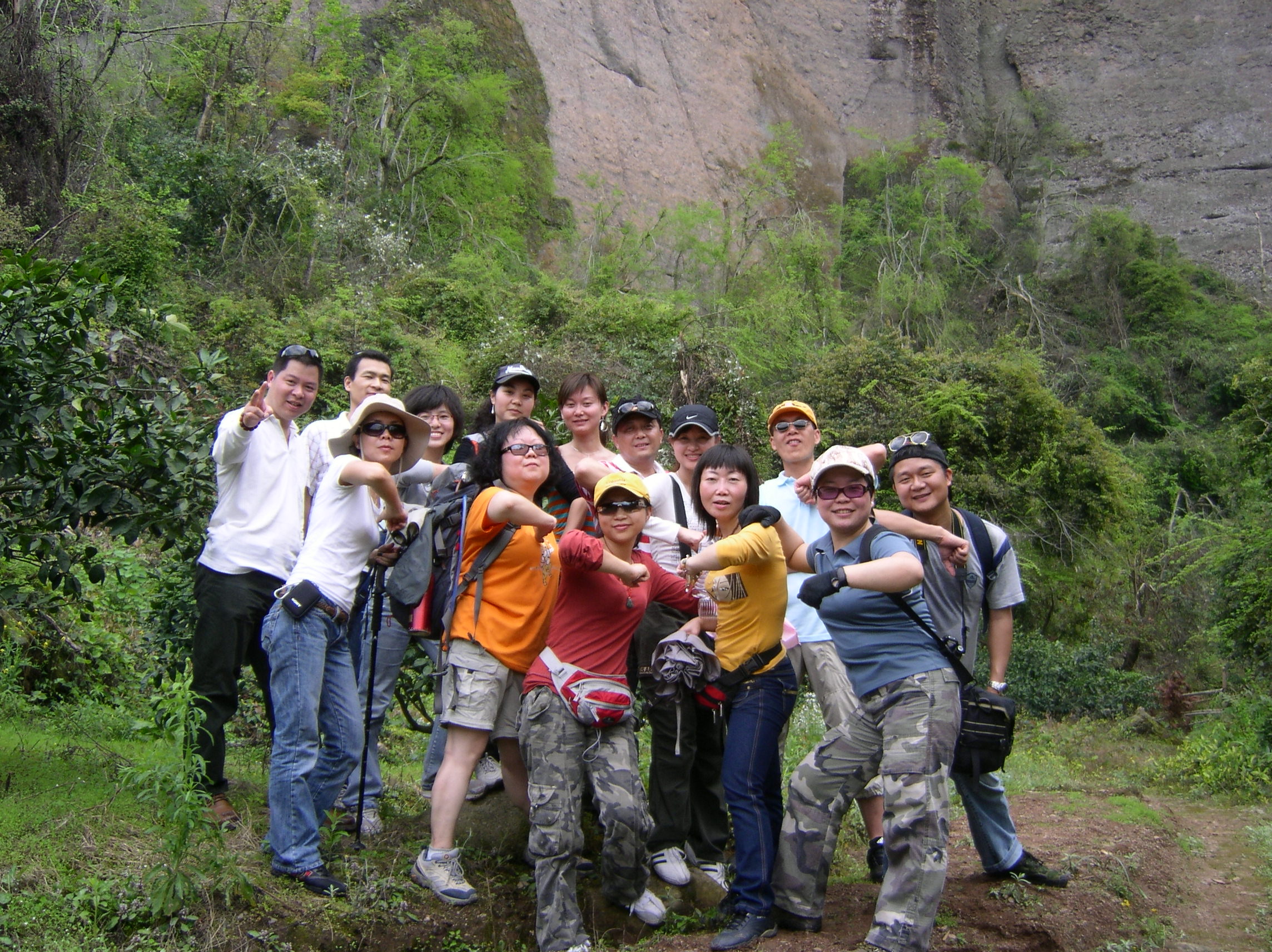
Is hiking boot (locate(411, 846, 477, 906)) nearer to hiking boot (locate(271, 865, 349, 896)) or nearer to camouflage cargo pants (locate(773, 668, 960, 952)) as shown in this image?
hiking boot (locate(271, 865, 349, 896))

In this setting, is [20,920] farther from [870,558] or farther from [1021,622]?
[1021,622]

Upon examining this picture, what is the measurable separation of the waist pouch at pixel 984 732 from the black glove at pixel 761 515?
100 centimetres

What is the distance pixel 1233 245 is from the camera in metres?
32.3

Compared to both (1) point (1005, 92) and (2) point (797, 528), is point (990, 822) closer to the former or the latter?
(2) point (797, 528)

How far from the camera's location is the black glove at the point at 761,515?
12.6 ft

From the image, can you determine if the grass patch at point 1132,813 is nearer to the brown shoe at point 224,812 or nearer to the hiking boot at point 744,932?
the hiking boot at point 744,932

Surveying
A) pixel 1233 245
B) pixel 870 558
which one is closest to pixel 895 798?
pixel 870 558

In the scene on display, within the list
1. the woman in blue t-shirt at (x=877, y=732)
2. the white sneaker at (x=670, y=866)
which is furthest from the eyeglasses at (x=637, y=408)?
the white sneaker at (x=670, y=866)

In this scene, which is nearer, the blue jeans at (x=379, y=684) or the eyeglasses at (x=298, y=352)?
the eyeglasses at (x=298, y=352)

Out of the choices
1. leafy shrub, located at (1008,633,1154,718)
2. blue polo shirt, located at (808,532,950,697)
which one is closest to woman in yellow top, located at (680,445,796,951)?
blue polo shirt, located at (808,532,950,697)

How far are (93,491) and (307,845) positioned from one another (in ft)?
5.61

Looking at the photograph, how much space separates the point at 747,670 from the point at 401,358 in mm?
9665

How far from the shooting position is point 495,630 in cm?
393

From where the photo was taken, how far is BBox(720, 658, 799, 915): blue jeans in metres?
3.86
